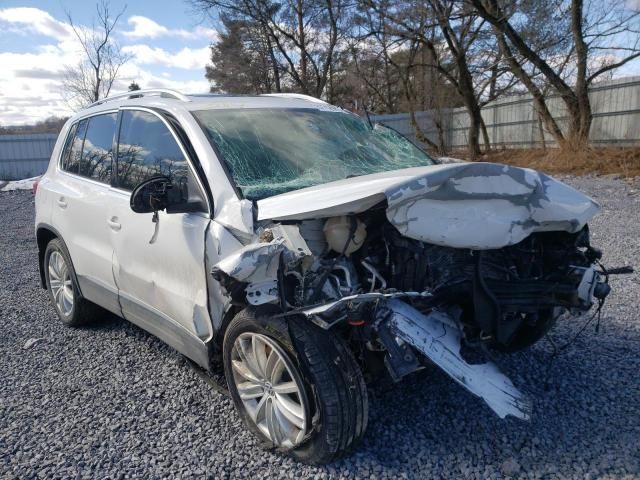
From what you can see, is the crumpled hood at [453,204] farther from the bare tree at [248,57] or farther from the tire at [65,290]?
the bare tree at [248,57]

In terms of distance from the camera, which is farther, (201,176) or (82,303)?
(82,303)

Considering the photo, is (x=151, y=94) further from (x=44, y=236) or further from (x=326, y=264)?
(x=326, y=264)

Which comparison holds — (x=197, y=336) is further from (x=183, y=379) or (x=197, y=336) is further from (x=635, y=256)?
(x=635, y=256)

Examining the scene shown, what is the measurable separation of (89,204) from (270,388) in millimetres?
2153

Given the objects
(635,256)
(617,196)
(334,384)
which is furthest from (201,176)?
(617,196)

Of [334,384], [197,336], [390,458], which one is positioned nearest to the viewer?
[334,384]

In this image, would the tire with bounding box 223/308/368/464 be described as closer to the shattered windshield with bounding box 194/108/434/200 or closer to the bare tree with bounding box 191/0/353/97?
the shattered windshield with bounding box 194/108/434/200

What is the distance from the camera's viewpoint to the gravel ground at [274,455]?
2.47 metres

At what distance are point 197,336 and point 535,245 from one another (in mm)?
1978

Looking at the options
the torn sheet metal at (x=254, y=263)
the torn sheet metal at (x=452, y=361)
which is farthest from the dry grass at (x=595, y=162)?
the torn sheet metal at (x=254, y=263)

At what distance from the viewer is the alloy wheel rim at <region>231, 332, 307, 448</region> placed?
8.11ft

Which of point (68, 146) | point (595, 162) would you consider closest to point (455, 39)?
point (595, 162)

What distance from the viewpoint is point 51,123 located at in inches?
1291

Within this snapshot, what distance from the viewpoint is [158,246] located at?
304 cm
